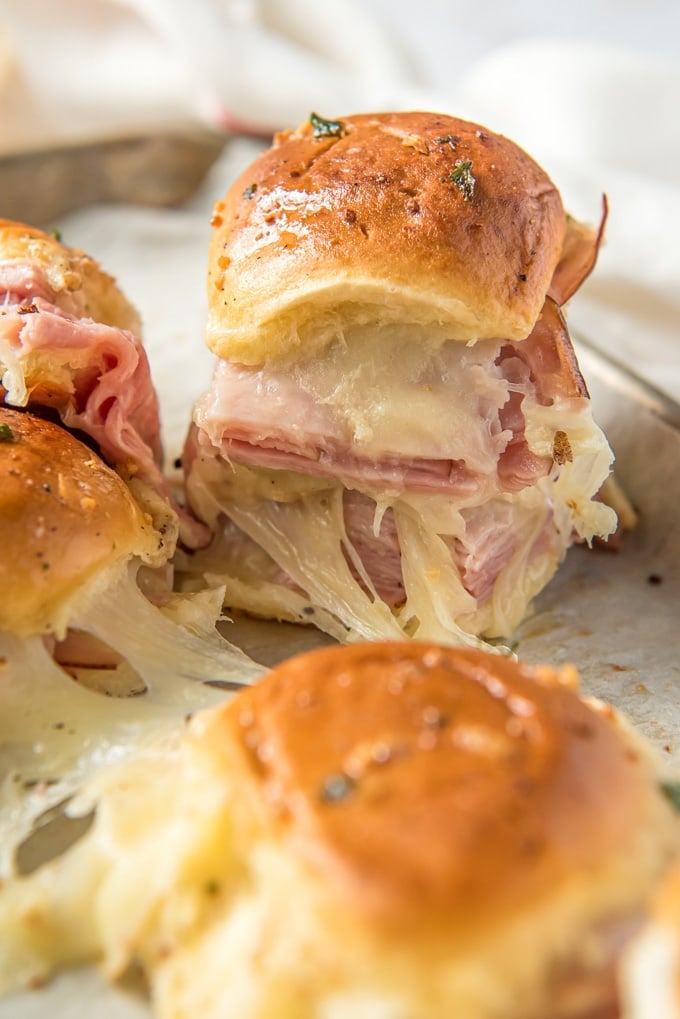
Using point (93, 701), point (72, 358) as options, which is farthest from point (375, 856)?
point (72, 358)

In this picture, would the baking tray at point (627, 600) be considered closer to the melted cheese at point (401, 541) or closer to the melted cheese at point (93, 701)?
the melted cheese at point (401, 541)

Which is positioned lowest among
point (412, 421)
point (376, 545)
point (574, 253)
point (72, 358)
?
point (376, 545)

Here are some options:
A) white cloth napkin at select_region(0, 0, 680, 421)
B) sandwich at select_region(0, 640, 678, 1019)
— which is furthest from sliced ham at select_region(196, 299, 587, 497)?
white cloth napkin at select_region(0, 0, 680, 421)

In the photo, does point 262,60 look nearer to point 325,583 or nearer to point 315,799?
point 325,583

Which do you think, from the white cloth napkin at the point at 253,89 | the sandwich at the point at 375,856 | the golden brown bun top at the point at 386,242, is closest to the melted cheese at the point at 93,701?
the sandwich at the point at 375,856

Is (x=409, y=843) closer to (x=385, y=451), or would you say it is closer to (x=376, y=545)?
(x=385, y=451)

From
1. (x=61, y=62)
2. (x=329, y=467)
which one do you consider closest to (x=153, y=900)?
(x=329, y=467)
